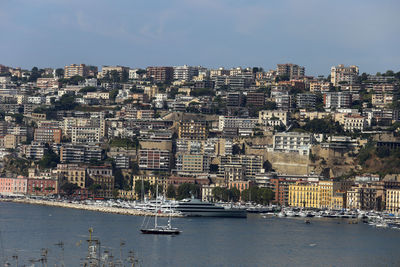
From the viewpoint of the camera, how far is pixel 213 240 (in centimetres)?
5041

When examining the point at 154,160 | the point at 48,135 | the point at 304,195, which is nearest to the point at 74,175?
the point at 154,160

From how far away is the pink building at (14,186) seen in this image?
263ft

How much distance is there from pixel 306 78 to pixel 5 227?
181 feet

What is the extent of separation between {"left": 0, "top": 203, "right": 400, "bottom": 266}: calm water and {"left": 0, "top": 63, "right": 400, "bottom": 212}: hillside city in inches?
389

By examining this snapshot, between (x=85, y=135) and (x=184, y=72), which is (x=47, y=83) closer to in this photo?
(x=184, y=72)

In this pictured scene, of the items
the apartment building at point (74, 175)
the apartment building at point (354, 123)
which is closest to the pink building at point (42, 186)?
the apartment building at point (74, 175)

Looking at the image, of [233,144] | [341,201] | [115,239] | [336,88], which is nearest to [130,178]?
[233,144]

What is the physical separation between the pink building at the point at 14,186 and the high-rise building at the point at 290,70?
36.3m

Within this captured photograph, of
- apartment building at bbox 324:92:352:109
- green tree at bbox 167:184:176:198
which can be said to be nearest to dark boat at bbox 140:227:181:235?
green tree at bbox 167:184:176:198

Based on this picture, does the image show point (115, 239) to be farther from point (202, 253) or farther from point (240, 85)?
point (240, 85)

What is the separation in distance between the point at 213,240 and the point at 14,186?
33304 mm

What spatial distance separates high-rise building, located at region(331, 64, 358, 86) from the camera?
328 ft

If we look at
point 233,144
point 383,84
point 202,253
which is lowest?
point 202,253

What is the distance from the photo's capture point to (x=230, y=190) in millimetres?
75688
